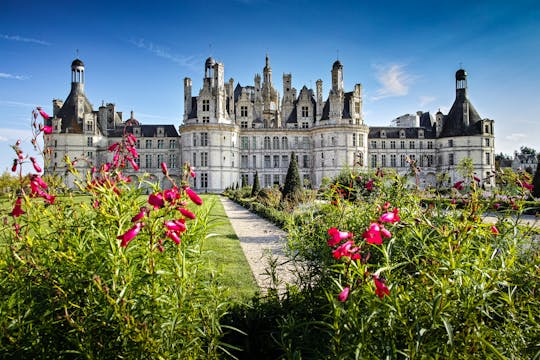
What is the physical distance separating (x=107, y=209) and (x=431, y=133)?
163 ft

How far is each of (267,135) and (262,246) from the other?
32.8 m

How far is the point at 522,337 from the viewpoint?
7.21 ft

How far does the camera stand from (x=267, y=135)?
42.9 m

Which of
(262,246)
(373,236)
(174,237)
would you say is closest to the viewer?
(373,236)

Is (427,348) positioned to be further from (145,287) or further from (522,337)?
(145,287)

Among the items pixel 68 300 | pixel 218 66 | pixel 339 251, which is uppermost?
pixel 218 66

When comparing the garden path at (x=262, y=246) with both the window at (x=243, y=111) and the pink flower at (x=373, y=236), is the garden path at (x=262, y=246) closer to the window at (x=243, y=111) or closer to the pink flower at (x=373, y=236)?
the pink flower at (x=373, y=236)

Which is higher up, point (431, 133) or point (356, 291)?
point (431, 133)

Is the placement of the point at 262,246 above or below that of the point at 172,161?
below

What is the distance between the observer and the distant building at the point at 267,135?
3847 cm

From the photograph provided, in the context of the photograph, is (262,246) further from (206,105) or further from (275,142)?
(275,142)

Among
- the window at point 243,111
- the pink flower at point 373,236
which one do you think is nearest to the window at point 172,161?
the window at point 243,111

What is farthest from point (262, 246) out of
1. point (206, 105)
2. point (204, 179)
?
point (206, 105)

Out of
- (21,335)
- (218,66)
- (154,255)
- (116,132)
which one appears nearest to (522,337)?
(154,255)
